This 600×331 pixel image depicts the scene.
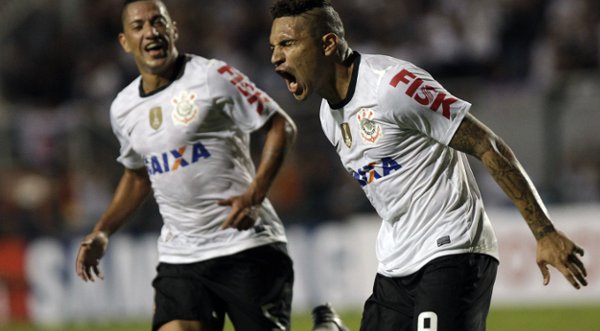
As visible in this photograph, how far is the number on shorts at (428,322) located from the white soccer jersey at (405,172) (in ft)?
0.83

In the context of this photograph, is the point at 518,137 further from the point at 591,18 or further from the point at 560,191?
the point at 591,18

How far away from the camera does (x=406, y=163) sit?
189 inches

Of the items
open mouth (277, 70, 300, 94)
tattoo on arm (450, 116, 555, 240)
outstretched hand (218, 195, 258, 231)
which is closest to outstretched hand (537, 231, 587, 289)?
tattoo on arm (450, 116, 555, 240)

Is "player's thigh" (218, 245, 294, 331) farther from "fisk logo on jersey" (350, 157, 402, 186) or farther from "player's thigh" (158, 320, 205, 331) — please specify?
"fisk logo on jersey" (350, 157, 402, 186)

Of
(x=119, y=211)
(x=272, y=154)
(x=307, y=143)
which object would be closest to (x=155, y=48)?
(x=272, y=154)

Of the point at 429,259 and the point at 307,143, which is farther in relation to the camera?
the point at 307,143

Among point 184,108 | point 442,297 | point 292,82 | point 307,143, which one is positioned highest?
point 307,143

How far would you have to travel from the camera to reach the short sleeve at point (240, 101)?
5.78 m

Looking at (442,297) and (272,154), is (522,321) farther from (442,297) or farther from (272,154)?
(442,297)

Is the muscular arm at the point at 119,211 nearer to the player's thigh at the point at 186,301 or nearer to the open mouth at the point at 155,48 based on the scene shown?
the player's thigh at the point at 186,301

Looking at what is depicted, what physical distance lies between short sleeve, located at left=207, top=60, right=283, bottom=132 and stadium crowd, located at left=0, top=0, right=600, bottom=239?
21.6ft

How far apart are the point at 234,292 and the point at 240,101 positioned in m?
1.04

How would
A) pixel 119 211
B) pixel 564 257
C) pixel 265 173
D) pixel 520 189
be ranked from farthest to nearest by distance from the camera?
pixel 119 211
pixel 265 173
pixel 520 189
pixel 564 257

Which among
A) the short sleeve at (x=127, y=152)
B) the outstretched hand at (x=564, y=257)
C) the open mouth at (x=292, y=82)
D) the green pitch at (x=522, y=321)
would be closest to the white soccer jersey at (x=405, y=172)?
the open mouth at (x=292, y=82)
